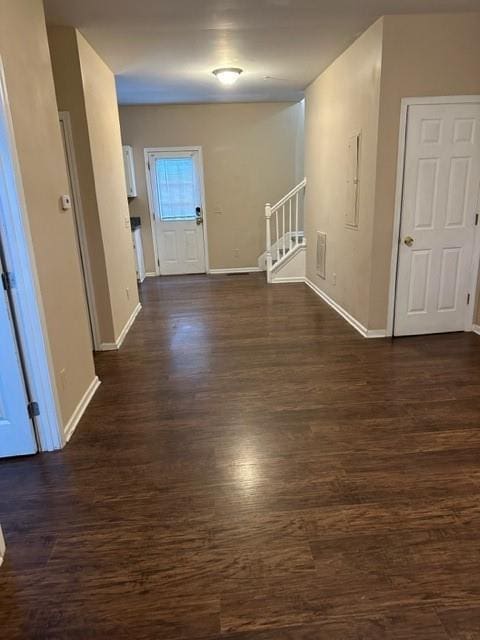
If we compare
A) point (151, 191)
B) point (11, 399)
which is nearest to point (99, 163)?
point (11, 399)

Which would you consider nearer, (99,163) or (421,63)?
(421,63)

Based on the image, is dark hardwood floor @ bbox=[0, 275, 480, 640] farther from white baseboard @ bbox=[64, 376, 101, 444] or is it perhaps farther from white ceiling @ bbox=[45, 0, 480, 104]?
white ceiling @ bbox=[45, 0, 480, 104]

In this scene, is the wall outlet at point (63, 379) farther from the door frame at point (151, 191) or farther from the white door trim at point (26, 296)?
the door frame at point (151, 191)

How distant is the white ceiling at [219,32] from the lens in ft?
10.1

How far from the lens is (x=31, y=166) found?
2.29 metres

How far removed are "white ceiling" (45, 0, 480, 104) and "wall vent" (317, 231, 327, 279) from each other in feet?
6.41

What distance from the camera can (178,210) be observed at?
7328mm

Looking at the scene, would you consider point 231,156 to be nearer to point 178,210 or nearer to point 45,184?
point 178,210

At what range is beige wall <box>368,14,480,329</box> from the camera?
336 centimetres

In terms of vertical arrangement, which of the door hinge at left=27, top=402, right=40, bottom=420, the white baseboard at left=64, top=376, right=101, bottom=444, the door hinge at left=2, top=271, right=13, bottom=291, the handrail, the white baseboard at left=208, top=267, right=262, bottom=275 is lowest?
the white baseboard at left=64, top=376, right=101, bottom=444

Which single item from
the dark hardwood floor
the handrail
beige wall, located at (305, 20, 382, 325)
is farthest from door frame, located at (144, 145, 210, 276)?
the dark hardwood floor

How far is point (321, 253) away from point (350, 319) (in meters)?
1.36

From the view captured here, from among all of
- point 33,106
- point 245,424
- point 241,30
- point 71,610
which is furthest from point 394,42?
point 71,610

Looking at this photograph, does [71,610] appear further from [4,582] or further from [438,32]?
[438,32]
